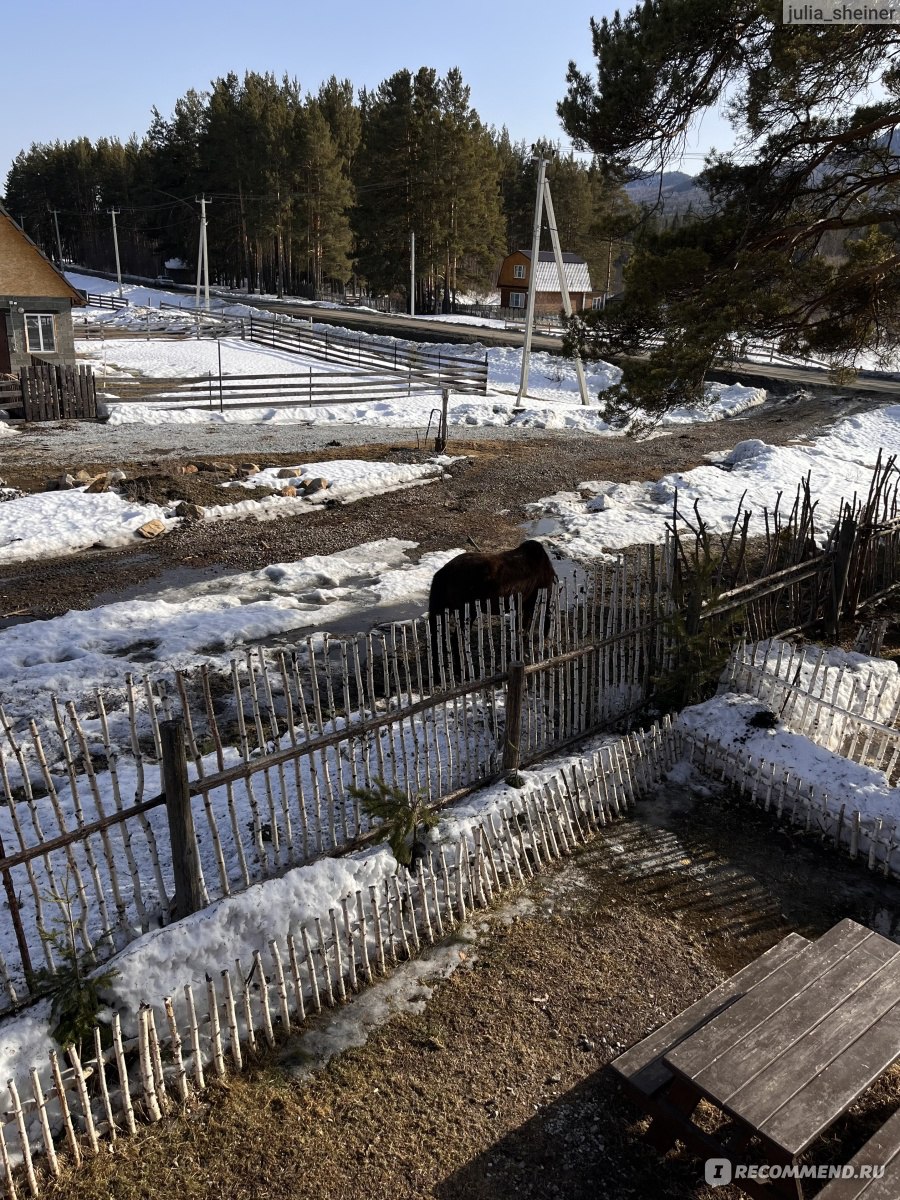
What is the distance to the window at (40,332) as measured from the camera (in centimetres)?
2717

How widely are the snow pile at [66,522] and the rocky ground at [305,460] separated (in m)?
0.36

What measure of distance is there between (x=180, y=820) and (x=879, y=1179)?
3.62 metres

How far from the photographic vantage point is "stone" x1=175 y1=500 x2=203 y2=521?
14.1 meters

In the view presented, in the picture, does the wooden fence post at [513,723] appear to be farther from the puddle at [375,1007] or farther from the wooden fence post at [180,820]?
the wooden fence post at [180,820]

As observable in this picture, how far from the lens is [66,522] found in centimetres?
1333

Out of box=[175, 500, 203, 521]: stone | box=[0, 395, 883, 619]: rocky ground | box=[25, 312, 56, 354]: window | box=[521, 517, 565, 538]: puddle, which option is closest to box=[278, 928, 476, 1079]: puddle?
box=[0, 395, 883, 619]: rocky ground

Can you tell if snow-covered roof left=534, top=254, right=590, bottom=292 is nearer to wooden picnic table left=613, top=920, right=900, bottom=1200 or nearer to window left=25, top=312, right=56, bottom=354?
window left=25, top=312, right=56, bottom=354

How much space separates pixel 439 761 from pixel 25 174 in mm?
122749

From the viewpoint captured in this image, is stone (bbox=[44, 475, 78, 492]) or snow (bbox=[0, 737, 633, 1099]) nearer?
snow (bbox=[0, 737, 633, 1099])

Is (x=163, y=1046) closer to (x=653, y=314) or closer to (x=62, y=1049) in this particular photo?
(x=62, y=1049)

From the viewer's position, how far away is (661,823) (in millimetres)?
6609

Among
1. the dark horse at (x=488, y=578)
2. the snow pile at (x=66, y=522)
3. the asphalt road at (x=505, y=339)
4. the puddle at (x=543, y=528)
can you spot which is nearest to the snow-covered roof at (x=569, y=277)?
the asphalt road at (x=505, y=339)

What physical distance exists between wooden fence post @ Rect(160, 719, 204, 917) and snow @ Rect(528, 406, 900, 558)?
865 centimetres

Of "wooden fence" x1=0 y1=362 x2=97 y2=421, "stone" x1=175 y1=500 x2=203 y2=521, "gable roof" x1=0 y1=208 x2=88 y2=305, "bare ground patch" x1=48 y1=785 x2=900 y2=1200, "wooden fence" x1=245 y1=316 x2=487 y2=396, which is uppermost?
"gable roof" x1=0 y1=208 x2=88 y2=305
